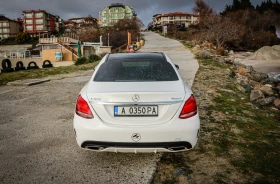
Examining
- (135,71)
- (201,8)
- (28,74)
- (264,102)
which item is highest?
(201,8)

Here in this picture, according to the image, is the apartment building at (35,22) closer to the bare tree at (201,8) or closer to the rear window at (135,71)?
the bare tree at (201,8)

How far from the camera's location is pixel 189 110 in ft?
9.12

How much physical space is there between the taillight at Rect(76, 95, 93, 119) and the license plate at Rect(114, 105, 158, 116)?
340mm

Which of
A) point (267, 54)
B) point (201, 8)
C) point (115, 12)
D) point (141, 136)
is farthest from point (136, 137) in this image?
point (115, 12)

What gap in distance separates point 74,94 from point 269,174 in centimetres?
606

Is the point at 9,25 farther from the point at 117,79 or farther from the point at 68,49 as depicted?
the point at 117,79

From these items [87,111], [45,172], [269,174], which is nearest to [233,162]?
[269,174]

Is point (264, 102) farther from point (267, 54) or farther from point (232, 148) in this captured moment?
point (267, 54)

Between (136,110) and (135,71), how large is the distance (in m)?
1.13

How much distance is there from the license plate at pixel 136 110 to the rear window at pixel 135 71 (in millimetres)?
620

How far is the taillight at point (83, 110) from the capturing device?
2775mm

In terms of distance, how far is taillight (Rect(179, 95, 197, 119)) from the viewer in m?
2.74

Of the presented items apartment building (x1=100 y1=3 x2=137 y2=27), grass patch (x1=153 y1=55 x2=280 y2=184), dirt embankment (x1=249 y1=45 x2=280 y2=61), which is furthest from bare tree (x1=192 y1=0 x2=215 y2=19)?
apartment building (x1=100 y1=3 x2=137 y2=27)

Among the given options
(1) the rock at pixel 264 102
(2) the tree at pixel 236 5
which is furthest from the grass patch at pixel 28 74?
(2) the tree at pixel 236 5
